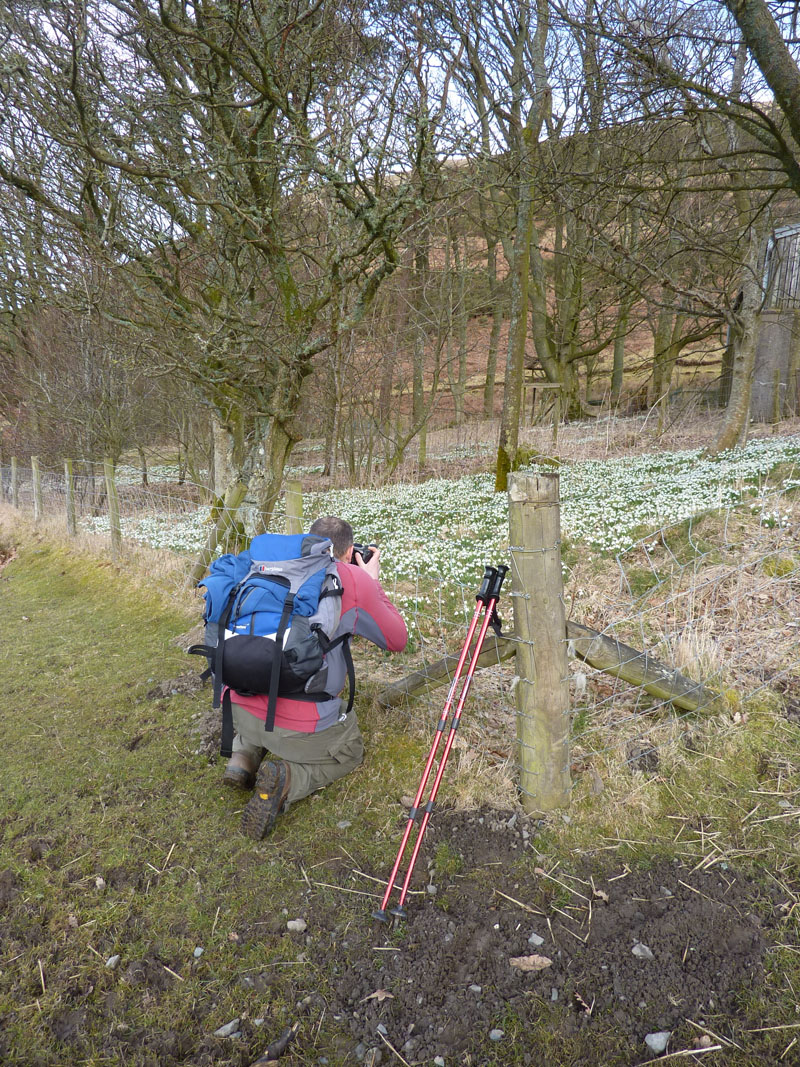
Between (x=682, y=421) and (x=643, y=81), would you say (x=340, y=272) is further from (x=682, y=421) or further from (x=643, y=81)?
(x=682, y=421)

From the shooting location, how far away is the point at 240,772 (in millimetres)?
3578

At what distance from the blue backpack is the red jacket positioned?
0.21 ft

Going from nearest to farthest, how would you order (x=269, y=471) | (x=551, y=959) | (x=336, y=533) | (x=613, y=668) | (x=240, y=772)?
(x=551, y=959) → (x=613, y=668) → (x=240, y=772) → (x=336, y=533) → (x=269, y=471)

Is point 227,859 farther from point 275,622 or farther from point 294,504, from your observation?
point 294,504

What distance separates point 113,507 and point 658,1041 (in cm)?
920

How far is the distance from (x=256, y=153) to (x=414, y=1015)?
6851 millimetres

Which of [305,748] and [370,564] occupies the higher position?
[370,564]

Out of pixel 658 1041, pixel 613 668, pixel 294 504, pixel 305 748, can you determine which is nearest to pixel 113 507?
pixel 294 504

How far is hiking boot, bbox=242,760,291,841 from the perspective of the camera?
3184 mm

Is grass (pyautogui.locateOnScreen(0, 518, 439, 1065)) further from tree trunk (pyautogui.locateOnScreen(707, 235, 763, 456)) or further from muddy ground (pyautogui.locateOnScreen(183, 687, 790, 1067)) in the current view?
tree trunk (pyautogui.locateOnScreen(707, 235, 763, 456))

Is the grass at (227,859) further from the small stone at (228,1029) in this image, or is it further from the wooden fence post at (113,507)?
the wooden fence post at (113,507)

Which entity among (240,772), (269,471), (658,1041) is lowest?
(658,1041)

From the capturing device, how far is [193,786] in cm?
375

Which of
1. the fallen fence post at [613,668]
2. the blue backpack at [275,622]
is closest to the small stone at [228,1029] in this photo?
the blue backpack at [275,622]
